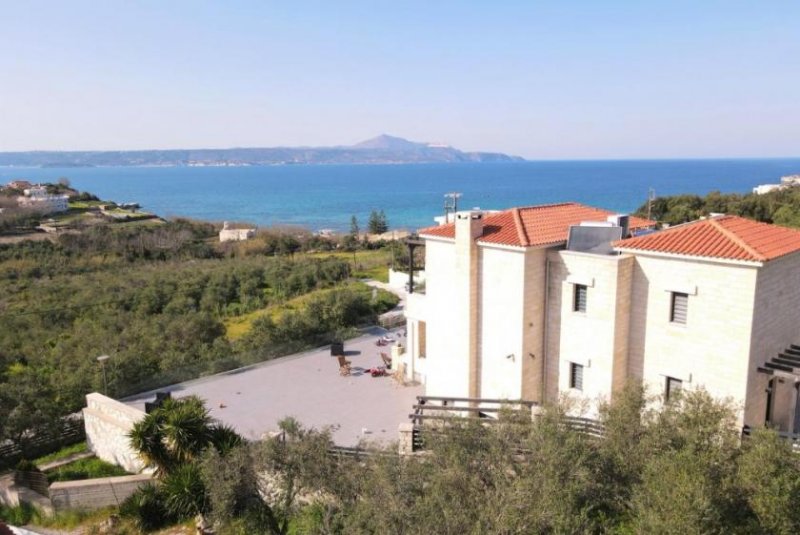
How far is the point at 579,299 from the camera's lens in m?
15.8

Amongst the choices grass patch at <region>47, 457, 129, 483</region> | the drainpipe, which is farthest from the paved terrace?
the drainpipe

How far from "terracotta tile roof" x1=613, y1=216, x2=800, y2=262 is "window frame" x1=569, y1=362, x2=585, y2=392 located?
3.49 m

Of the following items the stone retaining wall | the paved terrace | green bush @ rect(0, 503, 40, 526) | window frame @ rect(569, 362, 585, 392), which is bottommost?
green bush @ rect(0, 503, 40, 526)

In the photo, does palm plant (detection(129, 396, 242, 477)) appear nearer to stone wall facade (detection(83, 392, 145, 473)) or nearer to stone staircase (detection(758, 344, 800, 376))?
stone wall facade (detection(83, 392, 145, 473))

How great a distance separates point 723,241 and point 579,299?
3.74 metres

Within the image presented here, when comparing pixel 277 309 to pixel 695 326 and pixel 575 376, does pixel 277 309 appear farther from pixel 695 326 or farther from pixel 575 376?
pixel 695 326

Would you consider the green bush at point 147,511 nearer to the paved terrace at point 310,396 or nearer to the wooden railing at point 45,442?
the paved terrace at point 310,396

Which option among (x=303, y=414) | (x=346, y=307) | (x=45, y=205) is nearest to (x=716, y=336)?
(x=303, y=414)

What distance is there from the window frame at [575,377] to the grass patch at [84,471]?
13148 millimetres

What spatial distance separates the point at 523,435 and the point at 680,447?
2.67m

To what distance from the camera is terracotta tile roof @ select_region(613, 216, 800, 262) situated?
521 inches

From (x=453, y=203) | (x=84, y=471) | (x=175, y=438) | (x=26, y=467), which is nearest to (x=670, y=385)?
(x=175, y=438)

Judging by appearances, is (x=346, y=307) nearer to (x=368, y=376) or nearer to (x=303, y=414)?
(x=368, y=376)

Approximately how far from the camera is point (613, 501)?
9.70 m
